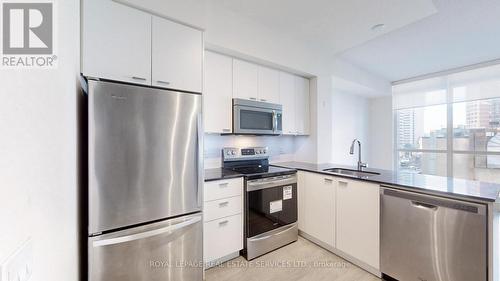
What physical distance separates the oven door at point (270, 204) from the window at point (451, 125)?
3646 millimetres

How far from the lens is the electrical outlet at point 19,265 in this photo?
405 mm

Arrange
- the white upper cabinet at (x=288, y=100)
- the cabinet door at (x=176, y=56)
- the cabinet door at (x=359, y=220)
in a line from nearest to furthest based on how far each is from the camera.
Result: the cabinet door at (x=176, y=56) < the cabinet door at (x=359, y=220) < the white upper cabinet at (x=288, y=100)

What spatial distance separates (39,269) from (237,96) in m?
2.21

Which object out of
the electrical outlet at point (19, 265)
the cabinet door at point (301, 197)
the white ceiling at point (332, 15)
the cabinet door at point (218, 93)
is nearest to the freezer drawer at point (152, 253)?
the electrical outlet at point (19, 265)

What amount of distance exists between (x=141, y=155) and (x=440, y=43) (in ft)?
13.5

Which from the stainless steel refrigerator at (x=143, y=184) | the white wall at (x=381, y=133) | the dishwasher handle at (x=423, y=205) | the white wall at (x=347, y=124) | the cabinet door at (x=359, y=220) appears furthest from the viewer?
the white wall at (x=381, y=133)

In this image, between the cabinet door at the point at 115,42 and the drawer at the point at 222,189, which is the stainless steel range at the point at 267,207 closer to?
the drawer at the point at 222,189

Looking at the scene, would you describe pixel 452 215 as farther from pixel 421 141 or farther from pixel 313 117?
pixel 421 141

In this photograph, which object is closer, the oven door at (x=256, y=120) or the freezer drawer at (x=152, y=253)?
the freezer drawer at (x=152, y=253)

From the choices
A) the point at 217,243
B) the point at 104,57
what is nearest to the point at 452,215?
the point at 217,243

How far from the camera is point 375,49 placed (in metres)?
3.25

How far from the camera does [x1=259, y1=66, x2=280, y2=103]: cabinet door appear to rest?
9.19 feet

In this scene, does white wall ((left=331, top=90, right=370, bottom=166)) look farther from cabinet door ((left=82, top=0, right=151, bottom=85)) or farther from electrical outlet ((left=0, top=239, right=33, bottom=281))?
electrical outlet ((left=0, top=239, right=33, bottom=281))

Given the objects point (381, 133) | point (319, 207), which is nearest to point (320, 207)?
point (319, 207)
